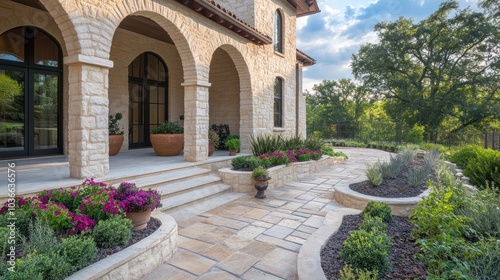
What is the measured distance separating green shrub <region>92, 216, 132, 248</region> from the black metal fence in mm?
14382

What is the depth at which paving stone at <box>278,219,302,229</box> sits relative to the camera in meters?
3.82

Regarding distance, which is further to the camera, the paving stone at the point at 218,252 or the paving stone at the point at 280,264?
the paving stone at the point at 218,252

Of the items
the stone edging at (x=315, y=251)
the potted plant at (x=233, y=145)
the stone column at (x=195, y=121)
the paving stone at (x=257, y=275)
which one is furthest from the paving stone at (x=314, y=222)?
the potted plant at (x=233, y=145)

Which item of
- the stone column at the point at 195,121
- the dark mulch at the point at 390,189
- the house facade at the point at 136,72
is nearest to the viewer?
the house facade at the point at 136,72

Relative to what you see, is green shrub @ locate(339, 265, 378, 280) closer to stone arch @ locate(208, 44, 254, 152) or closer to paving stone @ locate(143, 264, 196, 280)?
paving stone @ locate(143, 264, 196, 280)

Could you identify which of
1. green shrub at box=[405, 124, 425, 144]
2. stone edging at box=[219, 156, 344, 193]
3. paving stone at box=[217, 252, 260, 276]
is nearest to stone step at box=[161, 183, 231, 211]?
stone edging at box=[219, 156, 344, 193]

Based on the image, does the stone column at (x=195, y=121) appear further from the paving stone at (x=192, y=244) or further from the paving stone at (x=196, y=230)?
the paving stone at (x=192, y=244)

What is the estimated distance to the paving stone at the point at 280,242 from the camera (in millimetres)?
3141

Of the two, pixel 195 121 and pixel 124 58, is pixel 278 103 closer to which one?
pixel 195 121

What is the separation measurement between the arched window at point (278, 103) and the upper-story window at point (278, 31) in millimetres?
1156

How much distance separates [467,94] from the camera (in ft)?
57.8

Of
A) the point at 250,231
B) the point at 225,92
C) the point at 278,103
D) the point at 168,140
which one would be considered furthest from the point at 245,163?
the point at 278,103

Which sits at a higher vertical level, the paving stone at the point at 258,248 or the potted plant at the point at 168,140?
the potted plant at the point at 168,140

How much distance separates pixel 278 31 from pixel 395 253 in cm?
901
